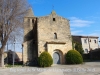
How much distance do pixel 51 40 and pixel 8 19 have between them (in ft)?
29.1

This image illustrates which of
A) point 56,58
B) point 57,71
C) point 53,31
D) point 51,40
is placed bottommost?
point 57,71

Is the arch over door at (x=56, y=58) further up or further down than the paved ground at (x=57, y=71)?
further up

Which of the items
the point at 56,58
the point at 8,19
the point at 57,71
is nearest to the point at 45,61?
the point at 56,58

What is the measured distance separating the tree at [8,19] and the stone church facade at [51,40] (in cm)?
451

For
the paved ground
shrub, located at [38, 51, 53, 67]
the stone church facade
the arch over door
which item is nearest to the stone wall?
the stone church facade

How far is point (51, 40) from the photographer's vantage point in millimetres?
27172

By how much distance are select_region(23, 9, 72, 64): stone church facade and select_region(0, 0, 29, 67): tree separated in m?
4.51

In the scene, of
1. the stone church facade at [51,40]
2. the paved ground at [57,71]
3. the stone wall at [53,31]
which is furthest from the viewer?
the stone wall at [53,31]

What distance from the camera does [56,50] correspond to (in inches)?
1059

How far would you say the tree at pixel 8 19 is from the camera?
23.0m

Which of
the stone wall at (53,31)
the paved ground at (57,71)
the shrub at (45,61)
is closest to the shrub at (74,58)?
the stone wall at (53,31)

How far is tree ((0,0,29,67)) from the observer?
75.4ft

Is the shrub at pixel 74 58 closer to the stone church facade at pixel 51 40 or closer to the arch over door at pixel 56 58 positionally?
the stone church facade at pixel 51 40

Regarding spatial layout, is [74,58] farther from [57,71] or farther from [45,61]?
[57,71]
